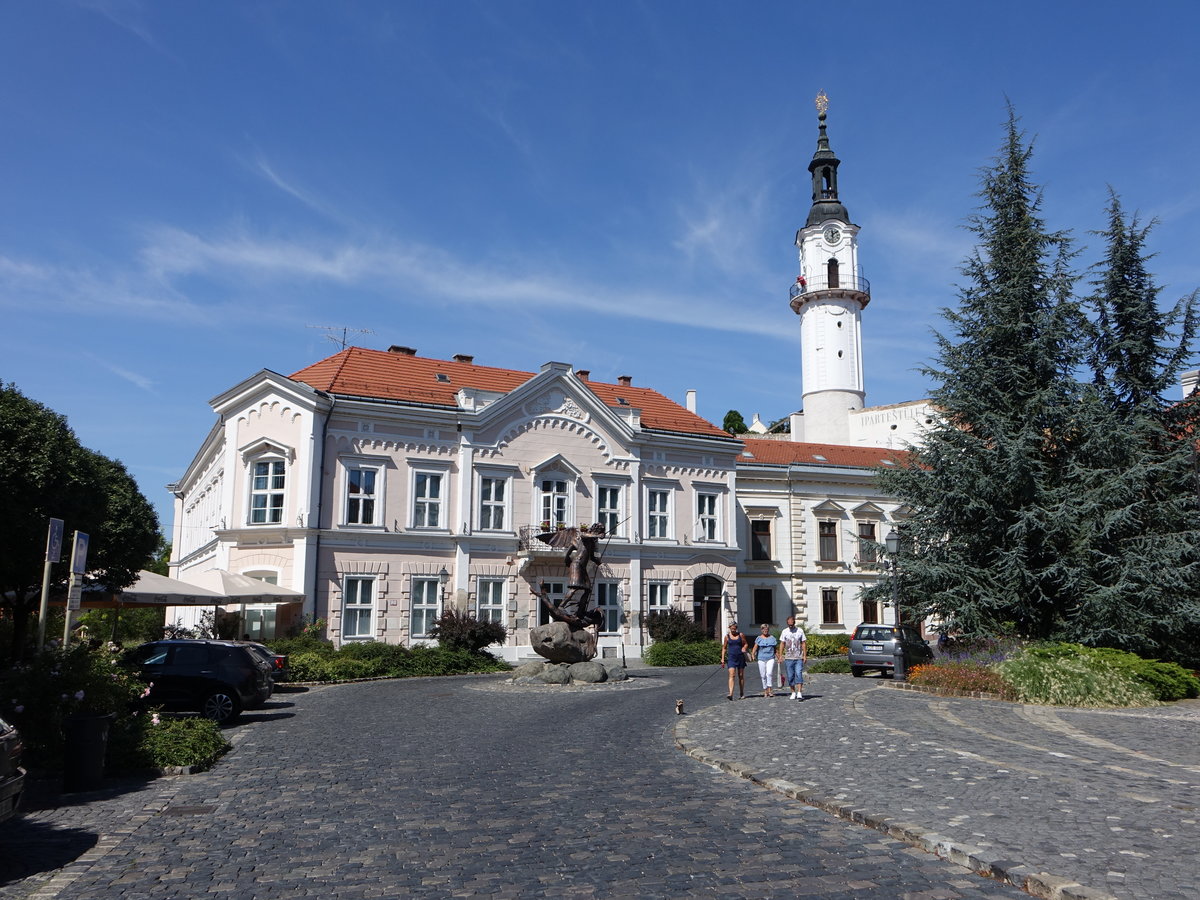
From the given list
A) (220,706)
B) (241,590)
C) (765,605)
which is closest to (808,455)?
(765,605)

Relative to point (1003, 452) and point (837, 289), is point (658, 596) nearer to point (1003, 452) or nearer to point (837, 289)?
point (1003, 452)

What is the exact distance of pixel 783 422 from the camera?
84.6 meters

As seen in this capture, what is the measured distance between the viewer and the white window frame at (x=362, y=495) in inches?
1261

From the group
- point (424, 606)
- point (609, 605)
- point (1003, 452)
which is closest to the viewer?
point (1003, 452)

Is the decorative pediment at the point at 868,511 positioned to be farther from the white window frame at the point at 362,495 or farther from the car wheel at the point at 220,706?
the car wheel at the point at 220,706

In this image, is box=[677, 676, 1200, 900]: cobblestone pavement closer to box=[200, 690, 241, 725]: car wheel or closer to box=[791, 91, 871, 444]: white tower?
box=[200, 690, 241, 725]: car wheel

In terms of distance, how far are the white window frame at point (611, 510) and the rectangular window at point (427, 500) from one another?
20.9 feet

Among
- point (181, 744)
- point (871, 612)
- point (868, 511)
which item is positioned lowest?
point (181, 744)

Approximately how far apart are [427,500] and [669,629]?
10633mm

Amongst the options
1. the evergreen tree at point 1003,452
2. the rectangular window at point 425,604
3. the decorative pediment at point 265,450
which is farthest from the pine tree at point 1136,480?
the decorative pediment at point 265,450

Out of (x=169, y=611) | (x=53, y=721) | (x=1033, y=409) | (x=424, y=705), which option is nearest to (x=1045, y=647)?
(x=1033, y=409)

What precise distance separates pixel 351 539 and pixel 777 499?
20180mm

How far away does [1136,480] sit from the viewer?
23.5 m

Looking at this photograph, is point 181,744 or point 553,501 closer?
point 181,744
